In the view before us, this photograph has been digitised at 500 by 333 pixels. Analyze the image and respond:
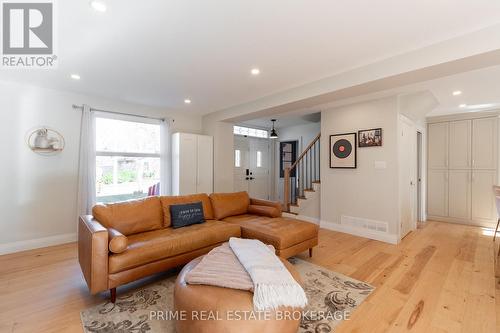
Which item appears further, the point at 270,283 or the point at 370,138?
the point at 370,138

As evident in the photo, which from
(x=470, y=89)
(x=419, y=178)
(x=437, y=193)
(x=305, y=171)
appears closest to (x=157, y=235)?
(x=305, y=171)

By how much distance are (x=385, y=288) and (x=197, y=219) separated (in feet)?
7.52

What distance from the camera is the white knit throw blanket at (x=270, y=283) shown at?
1.38 metres

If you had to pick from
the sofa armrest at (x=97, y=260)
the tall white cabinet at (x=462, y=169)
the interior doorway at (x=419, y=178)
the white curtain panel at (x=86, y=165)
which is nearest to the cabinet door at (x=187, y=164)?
the white curtain panel at (x=86, y=165)

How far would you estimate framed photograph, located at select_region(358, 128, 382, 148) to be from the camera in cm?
385

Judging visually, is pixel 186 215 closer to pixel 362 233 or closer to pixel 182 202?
pixel 182 202

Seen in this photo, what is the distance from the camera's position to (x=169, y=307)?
2.03 metres

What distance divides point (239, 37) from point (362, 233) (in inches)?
145

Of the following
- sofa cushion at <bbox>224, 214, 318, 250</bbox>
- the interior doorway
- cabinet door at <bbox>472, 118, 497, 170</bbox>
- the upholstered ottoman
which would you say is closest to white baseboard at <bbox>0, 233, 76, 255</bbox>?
sofa cushion at <bbox>224, 214, 318, 250</bbox>

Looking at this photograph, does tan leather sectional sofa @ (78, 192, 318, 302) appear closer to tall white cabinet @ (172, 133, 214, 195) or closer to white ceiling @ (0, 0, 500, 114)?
tall white cabinet @ (172, 133, 214, 195)

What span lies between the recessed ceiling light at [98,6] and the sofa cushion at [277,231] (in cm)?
263

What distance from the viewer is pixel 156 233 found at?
2652 millimetres

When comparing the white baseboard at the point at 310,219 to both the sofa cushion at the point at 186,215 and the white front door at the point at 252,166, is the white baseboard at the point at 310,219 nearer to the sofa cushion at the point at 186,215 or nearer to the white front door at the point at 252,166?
the white front door at the point at 252,166

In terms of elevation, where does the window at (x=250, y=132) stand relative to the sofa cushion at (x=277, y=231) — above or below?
above
